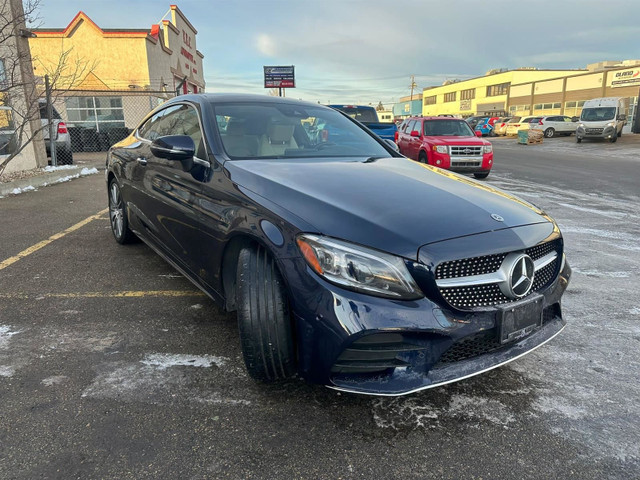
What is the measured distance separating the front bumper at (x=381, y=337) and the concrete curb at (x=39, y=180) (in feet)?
27.7

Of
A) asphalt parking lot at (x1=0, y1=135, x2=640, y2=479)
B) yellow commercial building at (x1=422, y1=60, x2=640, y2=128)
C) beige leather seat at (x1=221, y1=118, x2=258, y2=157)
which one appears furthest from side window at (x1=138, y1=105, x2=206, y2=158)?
yellow commercial building at (x1=422, y1=60, x2=640, y2=128)

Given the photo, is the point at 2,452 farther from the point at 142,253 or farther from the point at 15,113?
the point at 15,113

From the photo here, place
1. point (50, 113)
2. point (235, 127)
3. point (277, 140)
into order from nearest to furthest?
point (235, 127), point (277, 140), point (50, 113)

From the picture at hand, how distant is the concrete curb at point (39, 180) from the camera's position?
8.47 m

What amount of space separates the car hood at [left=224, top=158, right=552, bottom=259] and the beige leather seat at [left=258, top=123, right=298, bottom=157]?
0.18 metres

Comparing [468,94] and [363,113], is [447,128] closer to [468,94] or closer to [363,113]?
[363,113]

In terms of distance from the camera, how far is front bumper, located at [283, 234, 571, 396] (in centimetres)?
191

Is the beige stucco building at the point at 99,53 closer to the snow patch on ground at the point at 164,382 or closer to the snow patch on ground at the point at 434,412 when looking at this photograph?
the snow patch on ground at the point at 164,382

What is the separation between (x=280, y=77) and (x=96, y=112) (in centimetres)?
2800

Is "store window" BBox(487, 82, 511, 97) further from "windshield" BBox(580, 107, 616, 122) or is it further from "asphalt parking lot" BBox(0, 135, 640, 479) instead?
"asphalt parking lot" BBox(0, 135, 640, 479)

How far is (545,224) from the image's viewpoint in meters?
2.49

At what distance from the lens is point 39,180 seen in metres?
9.55

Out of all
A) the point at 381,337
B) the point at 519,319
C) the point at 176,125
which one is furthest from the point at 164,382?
the point at 176,125

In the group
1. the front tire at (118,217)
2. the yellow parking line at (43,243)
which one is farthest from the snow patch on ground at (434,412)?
the yellow parking line at (43,243)
